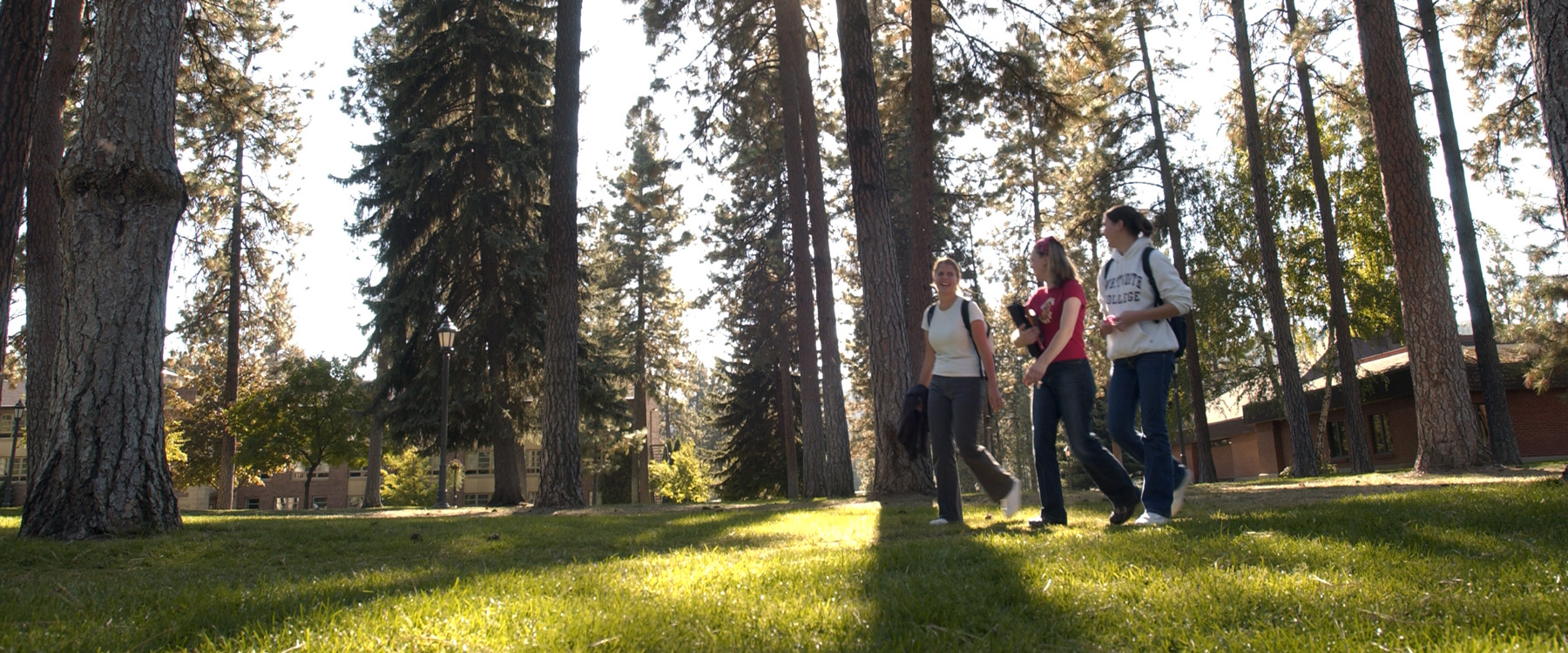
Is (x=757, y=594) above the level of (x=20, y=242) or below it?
below

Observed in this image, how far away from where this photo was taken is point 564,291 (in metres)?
13.4

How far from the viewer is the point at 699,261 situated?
2784 cm

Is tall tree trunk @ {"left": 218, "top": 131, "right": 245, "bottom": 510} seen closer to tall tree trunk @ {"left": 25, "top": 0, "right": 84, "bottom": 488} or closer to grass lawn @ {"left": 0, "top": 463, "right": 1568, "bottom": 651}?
tall tree trunk @ {"left": 25, "top": 0, "right": 84, "bottom": 488}

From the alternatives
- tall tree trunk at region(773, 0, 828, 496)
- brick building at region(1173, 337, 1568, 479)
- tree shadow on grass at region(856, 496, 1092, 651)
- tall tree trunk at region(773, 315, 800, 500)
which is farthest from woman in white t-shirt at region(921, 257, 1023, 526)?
brick building at region(1173, 337, 1568, 479)

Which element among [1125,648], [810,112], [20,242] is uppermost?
[810,112]

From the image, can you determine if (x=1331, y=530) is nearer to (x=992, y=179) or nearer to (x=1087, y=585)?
(x=1087, y=585)

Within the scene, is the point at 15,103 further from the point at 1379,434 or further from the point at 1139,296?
the point at 1379,434

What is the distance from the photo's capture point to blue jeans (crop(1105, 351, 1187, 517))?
5.24m

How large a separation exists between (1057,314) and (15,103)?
9.95 meters

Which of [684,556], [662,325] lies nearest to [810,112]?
[684,556]

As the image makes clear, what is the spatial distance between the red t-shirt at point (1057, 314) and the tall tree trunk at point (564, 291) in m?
8.79

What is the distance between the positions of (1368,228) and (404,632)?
2783 centimetres

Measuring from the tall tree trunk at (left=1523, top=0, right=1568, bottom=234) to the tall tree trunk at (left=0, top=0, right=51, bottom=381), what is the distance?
12.2m

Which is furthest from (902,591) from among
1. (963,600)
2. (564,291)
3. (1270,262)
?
(1270,262)
